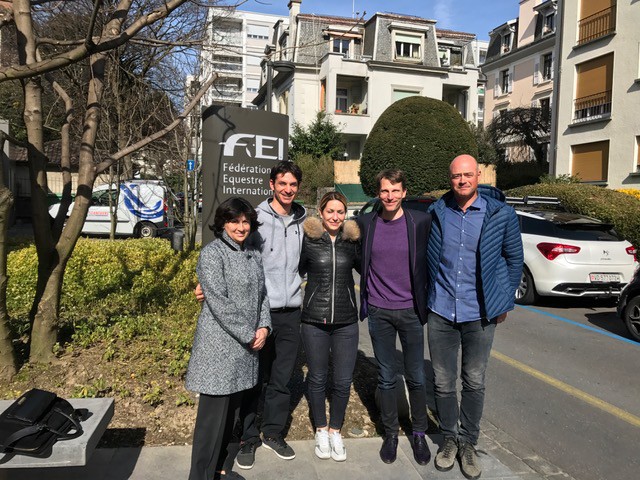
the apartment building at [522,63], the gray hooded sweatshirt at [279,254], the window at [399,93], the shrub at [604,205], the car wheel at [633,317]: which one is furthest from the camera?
the apartment building at [522,63]

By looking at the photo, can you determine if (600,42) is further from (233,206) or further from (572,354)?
(233,206)

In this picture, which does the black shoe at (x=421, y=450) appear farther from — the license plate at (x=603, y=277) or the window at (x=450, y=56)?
the window at (x=450, y=56)

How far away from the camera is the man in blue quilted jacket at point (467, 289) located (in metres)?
3.31

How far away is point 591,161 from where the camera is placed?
22.1 meters

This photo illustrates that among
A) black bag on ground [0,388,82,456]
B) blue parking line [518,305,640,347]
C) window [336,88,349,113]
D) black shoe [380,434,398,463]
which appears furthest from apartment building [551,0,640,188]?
black bag on ground [0,388,82,456]

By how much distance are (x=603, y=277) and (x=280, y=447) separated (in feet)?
22.9

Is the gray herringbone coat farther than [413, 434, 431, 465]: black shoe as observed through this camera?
No

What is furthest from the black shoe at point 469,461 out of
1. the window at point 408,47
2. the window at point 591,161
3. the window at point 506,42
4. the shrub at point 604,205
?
the window at point 506,42

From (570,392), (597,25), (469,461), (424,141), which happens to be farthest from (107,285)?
(597,25)

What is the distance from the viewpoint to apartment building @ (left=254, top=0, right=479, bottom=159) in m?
34.2

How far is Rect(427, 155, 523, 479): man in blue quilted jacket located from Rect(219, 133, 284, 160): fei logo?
259 centimetres

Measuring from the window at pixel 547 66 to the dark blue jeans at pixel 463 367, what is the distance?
38249 mm

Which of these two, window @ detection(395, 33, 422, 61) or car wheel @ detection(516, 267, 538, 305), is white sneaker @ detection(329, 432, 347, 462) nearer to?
car wheel @ detection(516, 267, 538, 305)

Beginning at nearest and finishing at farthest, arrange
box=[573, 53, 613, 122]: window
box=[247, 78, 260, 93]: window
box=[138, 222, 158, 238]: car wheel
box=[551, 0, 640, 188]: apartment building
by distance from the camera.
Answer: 1. box=[138, 222, 158, 238]: car wheel
2. box=[551, 0, 640, 188]: apartment building
3. box=[573, 53, 613, 122]: window
4. box=[247, 78, 260, 93]: window
